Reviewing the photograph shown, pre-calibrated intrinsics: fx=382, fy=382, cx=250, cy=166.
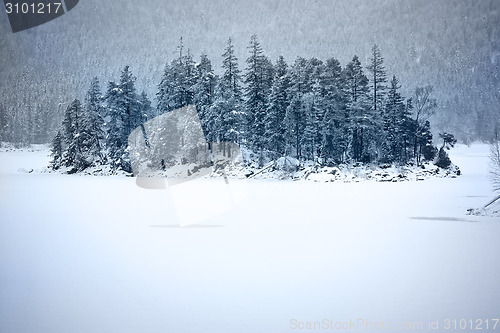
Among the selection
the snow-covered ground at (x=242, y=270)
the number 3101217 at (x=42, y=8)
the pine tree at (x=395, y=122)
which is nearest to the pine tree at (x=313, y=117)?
the pine tree at (x=395, y=122)

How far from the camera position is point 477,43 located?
109000 mm

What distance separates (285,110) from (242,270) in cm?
3506

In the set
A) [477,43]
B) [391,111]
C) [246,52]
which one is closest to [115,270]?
[246,52]

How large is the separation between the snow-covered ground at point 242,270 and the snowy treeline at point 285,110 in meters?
24.2

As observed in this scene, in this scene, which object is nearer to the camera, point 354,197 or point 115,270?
point 115,270

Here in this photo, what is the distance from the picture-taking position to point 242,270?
9078 mm

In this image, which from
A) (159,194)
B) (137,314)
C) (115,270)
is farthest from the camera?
(159,194)

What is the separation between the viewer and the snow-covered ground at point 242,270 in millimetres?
6484

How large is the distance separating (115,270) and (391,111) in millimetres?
41342

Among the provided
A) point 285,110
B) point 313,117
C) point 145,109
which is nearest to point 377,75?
point 313,117

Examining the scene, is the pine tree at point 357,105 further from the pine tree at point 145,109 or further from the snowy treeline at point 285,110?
the pine tree at point 145,109

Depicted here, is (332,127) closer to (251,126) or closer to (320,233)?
(251,126)

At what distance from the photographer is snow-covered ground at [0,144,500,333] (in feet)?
21.3

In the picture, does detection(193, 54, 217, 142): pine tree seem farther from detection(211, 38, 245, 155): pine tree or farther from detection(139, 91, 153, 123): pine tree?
detection(139, 91, 153, 123): pine tree
